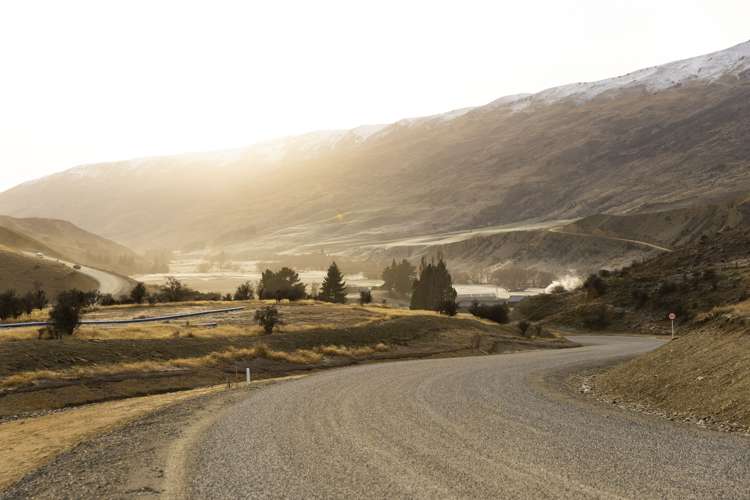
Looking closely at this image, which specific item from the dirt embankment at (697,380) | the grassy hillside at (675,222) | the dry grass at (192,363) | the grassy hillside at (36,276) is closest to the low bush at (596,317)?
the dry grass at (192,363)

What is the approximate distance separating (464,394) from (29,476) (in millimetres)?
13230

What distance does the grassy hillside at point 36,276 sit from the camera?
115 m

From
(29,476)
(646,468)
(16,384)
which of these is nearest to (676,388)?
(646,468)

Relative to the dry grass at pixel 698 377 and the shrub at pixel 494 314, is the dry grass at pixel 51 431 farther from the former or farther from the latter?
the shrub at pixel 494 314

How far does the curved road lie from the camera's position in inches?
408

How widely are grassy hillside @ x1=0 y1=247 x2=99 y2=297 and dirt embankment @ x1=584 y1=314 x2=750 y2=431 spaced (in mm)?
113712

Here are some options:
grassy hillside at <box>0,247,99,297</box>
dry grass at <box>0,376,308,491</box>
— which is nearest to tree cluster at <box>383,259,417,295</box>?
grassy hillside at <box>0,247,99,297</box>

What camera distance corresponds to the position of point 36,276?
120625 mm

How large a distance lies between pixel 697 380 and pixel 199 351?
1029 inches

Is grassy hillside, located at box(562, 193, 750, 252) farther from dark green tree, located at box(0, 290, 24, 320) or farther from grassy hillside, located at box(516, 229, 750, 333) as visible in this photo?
dark green tree, located at box(0, 290, 24, 320)

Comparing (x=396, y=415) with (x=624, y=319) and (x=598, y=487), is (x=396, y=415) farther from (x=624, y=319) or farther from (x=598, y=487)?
(x=624, y=319)

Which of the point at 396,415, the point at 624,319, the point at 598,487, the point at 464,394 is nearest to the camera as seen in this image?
the point at 598,487

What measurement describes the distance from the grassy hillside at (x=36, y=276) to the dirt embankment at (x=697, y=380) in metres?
114

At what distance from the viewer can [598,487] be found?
1026 centimetres
